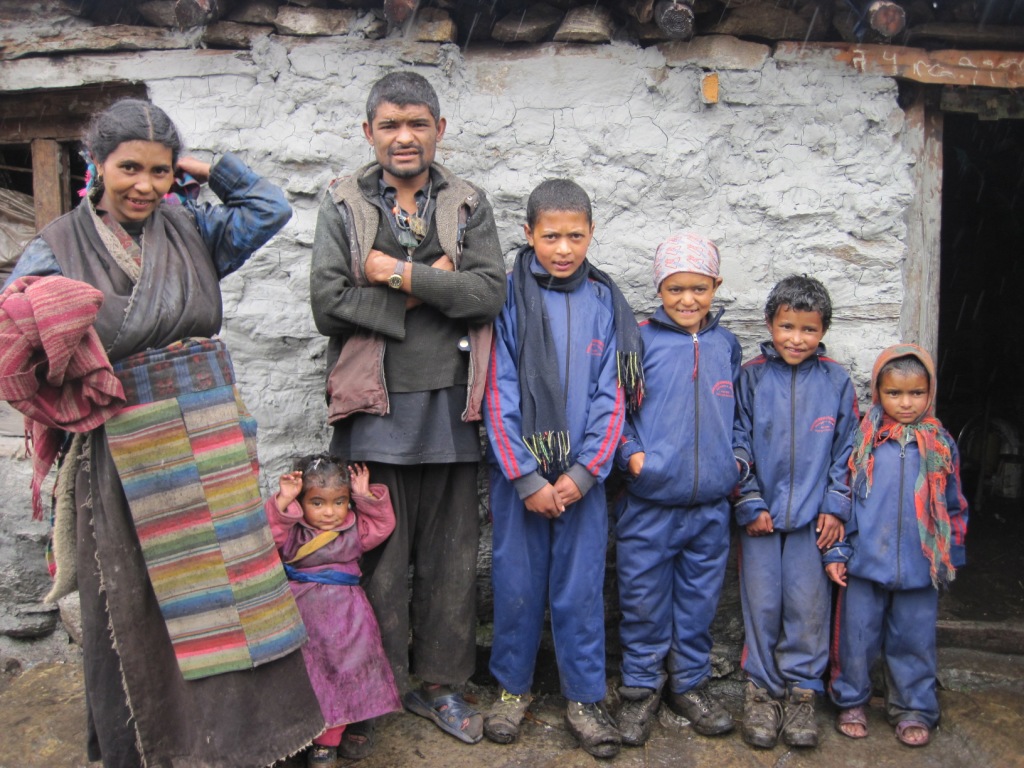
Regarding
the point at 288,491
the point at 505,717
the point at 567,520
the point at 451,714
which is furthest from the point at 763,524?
the point at 288,491

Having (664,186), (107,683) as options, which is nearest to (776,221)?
(664,186)

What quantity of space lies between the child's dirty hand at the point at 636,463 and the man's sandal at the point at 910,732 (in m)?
1.26

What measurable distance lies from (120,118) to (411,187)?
0.92 meters

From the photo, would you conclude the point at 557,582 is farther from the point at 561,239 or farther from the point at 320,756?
the point at 561,239

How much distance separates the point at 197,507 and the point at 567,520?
1164 mm

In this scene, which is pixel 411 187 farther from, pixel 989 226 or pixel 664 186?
pixel 989 226

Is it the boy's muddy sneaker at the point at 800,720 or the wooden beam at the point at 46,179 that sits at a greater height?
the wooden beam at the point at 46,179

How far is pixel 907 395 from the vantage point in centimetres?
310

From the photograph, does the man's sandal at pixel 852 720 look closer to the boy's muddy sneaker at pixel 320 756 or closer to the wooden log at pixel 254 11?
the boy's muddy sneaker at pixel 320 756

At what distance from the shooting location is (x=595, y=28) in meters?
3.21

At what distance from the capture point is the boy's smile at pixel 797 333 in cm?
310

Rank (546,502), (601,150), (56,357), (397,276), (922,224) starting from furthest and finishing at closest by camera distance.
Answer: (922,224) < (601,150) < (546,502) < (397,276) < (56,357)

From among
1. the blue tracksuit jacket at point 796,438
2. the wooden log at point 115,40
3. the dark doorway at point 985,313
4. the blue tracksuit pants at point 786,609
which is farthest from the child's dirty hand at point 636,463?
the dark doorway at point 985,313

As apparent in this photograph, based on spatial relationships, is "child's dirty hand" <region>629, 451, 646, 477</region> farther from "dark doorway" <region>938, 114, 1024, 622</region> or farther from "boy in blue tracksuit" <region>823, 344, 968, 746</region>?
"dark doorway" <region>938, 114, 1024, 622</region>
